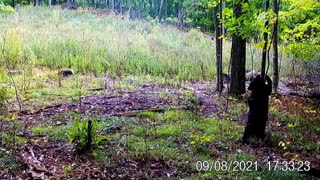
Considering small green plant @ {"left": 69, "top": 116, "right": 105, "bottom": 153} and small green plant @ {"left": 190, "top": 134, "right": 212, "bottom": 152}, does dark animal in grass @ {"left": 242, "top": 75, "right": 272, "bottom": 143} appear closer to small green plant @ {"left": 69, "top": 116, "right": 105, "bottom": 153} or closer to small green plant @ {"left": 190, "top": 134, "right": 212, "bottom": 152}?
small green plant @ {"left": 190, "top": 134, "right": 212, "bottom": 152}

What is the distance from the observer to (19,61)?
47.0 feet

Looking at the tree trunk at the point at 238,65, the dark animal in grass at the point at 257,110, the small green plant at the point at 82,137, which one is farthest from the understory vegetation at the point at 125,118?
the tree trunk at the point at 238,65

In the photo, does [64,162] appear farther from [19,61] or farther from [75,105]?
[19,61]

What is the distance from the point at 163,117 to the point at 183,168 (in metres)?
3.09
